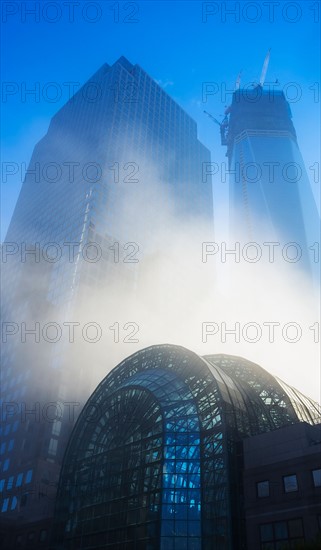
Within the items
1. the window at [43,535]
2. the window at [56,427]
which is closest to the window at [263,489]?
the window at [43,535]

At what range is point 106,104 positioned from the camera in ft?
520

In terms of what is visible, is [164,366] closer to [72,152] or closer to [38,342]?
[38,342]

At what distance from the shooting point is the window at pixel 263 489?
45.2 metres

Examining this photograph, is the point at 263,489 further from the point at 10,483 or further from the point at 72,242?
the point at 72,242

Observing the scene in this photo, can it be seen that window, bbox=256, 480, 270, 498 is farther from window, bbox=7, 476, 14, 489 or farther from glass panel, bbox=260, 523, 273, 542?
window, bbox=7, 476, 14, 489

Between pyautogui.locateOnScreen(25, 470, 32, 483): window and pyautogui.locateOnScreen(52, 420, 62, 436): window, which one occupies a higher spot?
pyautogui.locateOnScreen(52, 420, 62, 436): window

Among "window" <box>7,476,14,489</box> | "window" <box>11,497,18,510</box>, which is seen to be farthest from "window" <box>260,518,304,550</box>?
"window" <box>7,476,14,489</box>

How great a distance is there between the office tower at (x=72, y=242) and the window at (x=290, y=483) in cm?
3568

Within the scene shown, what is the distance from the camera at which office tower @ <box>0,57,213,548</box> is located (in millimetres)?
93250

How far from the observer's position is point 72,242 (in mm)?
125375

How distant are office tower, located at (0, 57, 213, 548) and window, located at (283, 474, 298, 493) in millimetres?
35682

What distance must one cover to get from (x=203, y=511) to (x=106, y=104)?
139 meters

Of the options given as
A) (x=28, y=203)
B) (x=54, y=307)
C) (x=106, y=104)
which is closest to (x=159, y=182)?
(x=106, y=104)

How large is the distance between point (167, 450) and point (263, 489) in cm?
1108
